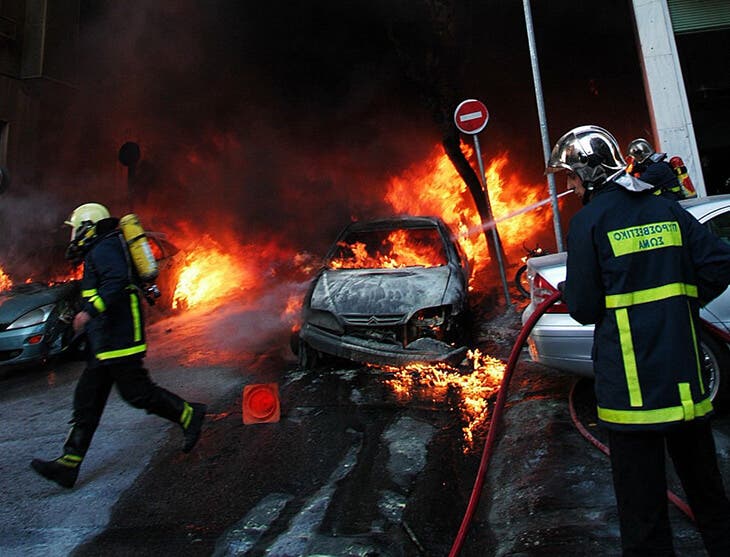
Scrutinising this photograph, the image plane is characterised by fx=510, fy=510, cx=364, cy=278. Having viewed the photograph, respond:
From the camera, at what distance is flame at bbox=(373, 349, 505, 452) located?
170 inches

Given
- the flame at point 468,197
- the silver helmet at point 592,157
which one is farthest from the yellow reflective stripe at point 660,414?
the flame at point 468,197

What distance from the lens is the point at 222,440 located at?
4043mm

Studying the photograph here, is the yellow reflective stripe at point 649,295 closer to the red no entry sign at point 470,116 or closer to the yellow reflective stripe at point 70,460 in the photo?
the yellow reflective stripe at point 70,460

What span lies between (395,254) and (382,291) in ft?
4.18

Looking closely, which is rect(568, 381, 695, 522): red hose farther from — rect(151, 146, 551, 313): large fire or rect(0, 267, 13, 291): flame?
rect(0, 267, 13, 291): flame

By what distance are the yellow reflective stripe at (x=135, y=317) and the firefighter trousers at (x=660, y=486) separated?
3.03 metres

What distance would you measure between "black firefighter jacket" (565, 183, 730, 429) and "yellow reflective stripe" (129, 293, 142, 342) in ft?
9.61

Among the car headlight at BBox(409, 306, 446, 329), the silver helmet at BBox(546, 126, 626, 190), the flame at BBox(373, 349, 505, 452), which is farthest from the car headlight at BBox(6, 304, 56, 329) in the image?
the silver helmet at BBox(546, 126, 626, 190)

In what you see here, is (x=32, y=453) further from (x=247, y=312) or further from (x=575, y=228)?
(x=247, y=312)

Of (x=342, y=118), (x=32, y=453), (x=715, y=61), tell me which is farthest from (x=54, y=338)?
(x=715, y=61)

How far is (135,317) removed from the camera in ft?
11.7

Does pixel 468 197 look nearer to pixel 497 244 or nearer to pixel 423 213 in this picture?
pixel 423 213

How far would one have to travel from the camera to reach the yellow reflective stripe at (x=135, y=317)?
140 inches

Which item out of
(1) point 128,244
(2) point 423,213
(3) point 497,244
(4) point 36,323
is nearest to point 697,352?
(1) point 128,244
